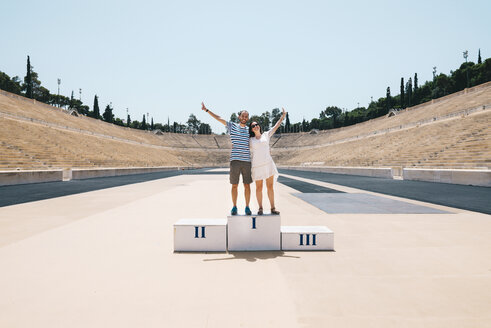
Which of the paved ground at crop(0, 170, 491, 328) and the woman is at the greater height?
the woman

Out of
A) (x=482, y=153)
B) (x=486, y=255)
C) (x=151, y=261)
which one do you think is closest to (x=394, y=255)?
(x=486, y=255)

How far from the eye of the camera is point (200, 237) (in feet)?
15.0

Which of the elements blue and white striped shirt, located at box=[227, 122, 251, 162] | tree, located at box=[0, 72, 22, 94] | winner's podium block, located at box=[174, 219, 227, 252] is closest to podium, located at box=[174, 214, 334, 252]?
winner's podium block, located at box=[174, 219, 227, 252]

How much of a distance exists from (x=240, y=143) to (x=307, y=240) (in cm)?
197

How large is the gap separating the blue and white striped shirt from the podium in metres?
1.00

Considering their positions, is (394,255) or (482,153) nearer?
(394,255)

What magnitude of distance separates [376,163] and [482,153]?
1365 cm

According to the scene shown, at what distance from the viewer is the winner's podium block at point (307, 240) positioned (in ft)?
14.7

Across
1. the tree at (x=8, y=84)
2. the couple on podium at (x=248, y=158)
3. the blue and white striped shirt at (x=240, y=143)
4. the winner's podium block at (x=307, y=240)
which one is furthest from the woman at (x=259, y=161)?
the tree at (x=8, y=84)

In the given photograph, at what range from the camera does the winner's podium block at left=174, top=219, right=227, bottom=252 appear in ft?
14.8

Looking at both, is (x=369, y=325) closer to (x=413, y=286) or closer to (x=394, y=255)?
(x=413, y=286)

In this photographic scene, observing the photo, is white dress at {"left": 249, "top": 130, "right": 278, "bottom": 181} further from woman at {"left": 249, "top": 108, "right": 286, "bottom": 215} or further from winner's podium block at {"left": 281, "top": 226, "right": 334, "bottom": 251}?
winner's podium block at {"left": 281, "top": 226, "right": 334, "bottom": 251}

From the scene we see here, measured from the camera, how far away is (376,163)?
3481 cm

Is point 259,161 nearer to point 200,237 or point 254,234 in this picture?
point 254,234
